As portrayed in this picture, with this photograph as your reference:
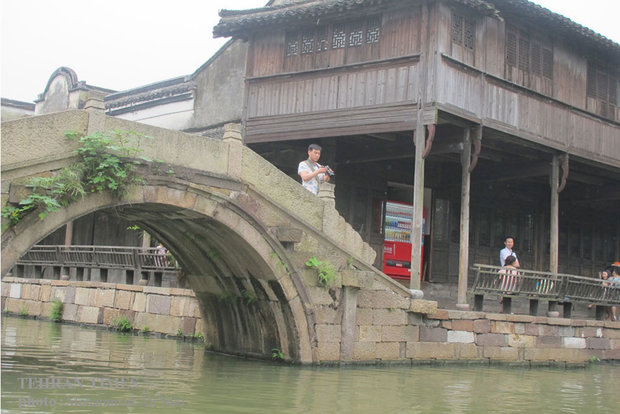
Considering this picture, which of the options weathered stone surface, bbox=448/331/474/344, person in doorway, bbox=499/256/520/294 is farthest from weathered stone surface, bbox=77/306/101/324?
person in doorway, bbox=499/256/520/294

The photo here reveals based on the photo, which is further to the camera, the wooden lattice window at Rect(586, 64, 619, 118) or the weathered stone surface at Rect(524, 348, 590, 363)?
the wooden lattice window at Rect(586, 64, 619, 118)

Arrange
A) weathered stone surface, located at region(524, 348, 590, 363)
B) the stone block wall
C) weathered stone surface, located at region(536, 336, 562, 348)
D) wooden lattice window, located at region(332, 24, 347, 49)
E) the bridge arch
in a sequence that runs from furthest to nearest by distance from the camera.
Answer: the stone block wall
wooden lattice window, located at region(332, 24, 347, 49)
weathered stone surface, located at region(536, 336, 562, 348)
weathered stone surface, located at region(524, 348, 590, 363)
the bridge arch

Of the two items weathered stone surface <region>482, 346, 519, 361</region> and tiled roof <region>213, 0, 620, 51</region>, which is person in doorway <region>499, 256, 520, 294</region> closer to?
weathered stone surface <region>482, 346, 519, 361</region>

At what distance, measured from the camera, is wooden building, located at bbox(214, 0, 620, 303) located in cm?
1412

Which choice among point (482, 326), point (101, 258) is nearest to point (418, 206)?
point (482, 326)

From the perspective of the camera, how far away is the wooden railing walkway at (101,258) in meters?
16.4

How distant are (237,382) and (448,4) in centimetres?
838

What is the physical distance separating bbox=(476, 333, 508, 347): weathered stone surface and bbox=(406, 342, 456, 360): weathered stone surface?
2.47 ft

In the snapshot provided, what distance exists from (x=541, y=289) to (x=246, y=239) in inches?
283

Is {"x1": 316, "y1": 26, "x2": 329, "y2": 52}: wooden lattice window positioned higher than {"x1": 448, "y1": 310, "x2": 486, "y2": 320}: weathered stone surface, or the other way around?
{"x1": 316, "y1": 26, "x2": 329, "y2": 52}: wooden lattice window

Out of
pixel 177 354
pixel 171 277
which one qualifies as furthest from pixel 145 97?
pixel 177 354

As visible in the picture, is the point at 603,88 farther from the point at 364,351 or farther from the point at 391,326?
the point at 364,351

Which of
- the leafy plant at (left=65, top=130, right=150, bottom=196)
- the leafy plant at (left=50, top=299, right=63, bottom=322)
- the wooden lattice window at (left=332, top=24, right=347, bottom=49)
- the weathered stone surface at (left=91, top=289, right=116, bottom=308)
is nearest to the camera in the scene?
the leafy plant at (left=65, top=130, right=150, bottom=196)

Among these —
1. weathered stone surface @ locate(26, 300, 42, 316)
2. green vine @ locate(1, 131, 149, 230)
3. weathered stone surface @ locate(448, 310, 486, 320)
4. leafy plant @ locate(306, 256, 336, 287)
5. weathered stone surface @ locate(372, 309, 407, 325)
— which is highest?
green vine @ locate(1, 131, 149, 230)
